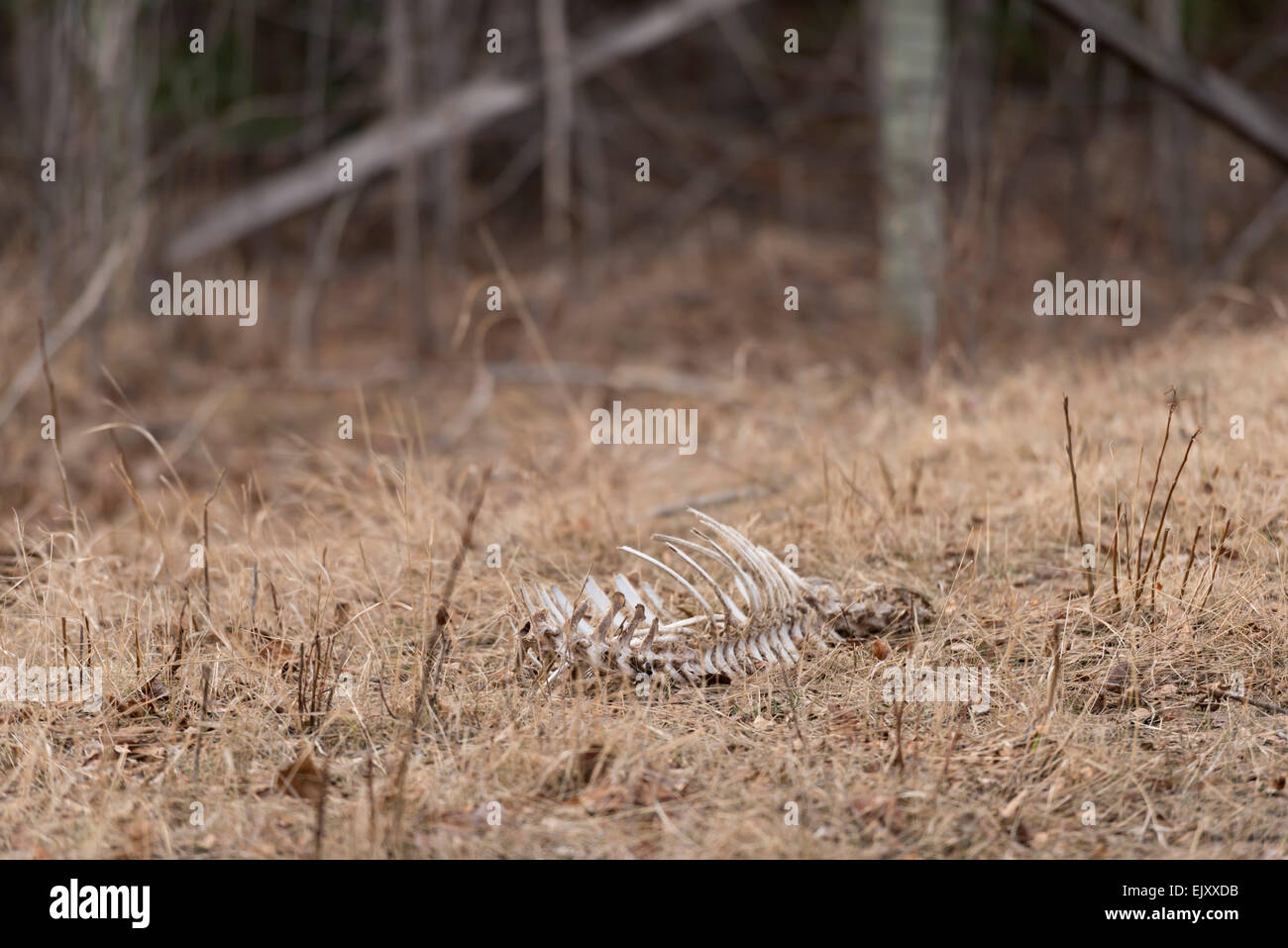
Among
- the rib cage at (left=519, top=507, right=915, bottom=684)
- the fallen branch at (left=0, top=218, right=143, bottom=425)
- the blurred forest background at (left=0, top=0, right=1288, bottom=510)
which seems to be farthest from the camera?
the blurred forest background at (left=0, top=0, right=1288, bottom=510)

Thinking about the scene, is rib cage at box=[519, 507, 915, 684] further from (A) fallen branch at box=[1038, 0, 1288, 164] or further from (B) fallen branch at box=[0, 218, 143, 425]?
(A) fallen branch at box=[1038, 0, 1288, 164]

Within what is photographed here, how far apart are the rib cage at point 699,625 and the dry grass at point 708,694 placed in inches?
3.2

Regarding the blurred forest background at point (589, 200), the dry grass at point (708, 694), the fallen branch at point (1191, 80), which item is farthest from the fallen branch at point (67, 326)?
the fallen branch at point (1191, 80)

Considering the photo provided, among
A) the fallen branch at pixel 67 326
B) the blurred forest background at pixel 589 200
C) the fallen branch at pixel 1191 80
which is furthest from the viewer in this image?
the fallen branch at pixel 1191 80

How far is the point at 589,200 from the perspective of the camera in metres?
11.9

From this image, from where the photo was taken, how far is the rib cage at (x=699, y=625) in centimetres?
317

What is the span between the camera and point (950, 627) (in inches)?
136

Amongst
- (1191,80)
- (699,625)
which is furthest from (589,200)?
(699,625)

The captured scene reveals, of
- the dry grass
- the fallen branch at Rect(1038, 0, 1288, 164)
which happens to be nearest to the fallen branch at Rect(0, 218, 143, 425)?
the dry grass

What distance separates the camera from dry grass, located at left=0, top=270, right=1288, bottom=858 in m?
2.62

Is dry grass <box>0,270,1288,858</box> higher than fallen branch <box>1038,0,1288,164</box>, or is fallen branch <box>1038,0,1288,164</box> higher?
fallen branch <box>1038,0,1288,164</box>

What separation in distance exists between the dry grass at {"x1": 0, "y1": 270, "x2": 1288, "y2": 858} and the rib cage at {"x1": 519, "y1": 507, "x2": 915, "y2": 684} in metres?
0.08

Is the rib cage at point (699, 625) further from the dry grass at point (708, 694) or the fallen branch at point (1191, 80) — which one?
the fallen branch at point (1191, 80)
